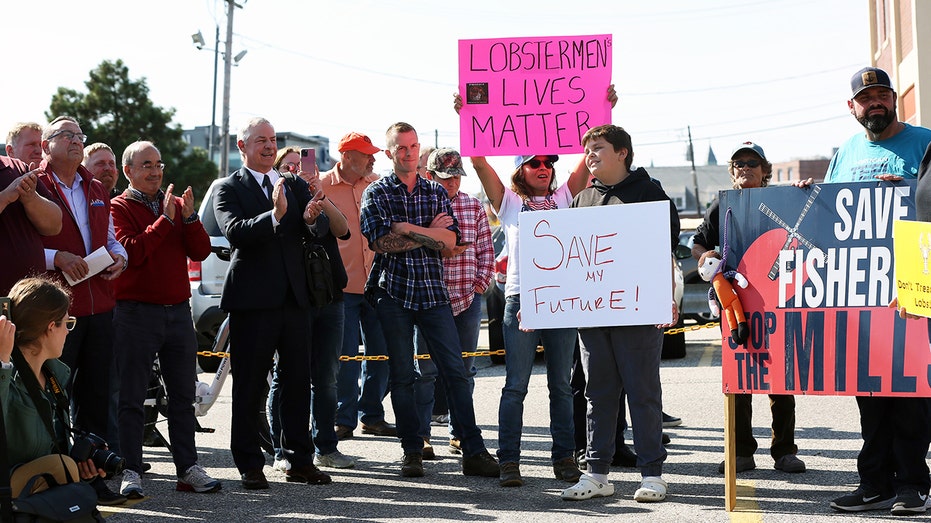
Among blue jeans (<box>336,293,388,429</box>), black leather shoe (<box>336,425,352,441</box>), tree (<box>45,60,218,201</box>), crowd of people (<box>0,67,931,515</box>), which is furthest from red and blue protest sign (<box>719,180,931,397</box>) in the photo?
tree (<box>45,60,218,201</box>)

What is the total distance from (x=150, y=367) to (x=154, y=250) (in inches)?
29.4

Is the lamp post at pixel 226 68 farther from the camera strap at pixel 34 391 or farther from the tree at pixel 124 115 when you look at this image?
the camera strap at pixel 34 391

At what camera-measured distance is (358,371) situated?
31.4ft

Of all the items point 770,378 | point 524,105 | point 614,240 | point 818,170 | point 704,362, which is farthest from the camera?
point 818,170

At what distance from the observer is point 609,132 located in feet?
22.1

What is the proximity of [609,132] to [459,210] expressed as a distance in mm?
2595

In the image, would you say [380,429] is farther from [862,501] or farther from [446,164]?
[862,501]

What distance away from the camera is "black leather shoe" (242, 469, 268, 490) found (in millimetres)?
7258

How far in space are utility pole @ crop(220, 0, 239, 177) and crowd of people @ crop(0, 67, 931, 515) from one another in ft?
105

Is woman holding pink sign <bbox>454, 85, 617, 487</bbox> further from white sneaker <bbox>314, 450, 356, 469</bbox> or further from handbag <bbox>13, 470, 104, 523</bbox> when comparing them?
handbag <bbox>13, 470, 104, 523</bbox>

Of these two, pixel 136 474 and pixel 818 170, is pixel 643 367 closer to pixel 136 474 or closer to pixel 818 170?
pixel 136 474

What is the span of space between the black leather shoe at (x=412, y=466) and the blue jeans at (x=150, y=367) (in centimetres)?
139

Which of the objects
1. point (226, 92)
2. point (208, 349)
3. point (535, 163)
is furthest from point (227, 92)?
point (535, 163)

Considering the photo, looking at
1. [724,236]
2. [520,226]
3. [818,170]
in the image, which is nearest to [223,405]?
[520,226]
